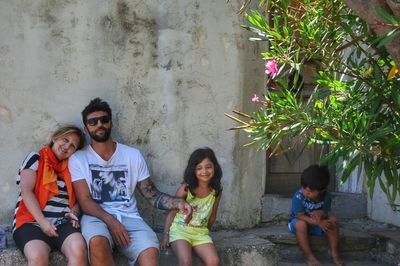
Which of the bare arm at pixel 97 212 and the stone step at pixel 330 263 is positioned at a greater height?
the bare arm at pixel 97 212

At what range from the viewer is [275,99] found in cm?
470

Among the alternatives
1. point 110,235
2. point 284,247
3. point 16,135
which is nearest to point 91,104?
point 16,135

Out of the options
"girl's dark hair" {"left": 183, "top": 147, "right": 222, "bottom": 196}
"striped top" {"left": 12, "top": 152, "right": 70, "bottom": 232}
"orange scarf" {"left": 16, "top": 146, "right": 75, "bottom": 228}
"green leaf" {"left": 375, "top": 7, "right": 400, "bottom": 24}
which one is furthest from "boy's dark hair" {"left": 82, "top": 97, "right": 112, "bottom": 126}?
"green leaf" {"left": 375, "top": 7, "right": 400, "bottom": 24}

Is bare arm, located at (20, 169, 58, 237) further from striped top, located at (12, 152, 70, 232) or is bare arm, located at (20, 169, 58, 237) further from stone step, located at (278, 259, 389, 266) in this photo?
stone step, located at (278, 259, 389, 266)

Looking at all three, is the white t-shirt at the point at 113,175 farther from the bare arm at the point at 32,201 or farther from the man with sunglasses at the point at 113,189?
the bare arm at the point at 32,201

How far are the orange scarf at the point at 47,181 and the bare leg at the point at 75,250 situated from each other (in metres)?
0.34

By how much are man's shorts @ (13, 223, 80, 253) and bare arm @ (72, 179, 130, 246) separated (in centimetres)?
20

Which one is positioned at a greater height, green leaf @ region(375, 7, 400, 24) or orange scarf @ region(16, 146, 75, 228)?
green leaf @ region(375, 7, 400, 24)

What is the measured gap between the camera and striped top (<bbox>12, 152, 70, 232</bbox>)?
5.21m

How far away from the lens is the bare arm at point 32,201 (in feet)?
16.5

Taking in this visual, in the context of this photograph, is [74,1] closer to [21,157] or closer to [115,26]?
[115,26]

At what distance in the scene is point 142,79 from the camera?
231 inches

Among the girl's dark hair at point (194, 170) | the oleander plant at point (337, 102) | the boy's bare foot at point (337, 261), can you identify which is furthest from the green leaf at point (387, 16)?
the boy's bare foot at point (337, 261)

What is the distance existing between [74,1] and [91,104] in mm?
841
